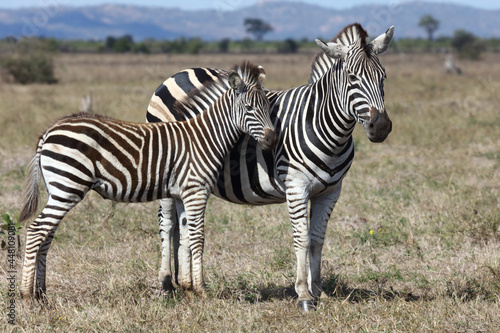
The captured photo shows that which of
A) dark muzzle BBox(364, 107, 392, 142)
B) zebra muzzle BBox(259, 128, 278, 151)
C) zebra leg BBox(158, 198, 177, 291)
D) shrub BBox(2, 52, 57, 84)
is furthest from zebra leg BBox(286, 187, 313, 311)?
shrub BBox(2, 52, 57, 84)

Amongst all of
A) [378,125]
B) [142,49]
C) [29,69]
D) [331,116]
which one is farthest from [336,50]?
[142,49]

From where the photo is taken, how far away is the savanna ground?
4688 mm

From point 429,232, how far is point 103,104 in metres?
13.7

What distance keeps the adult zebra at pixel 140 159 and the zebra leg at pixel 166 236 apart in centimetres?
58

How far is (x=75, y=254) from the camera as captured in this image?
6391mm

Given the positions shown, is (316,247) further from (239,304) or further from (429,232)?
A: (429,232)

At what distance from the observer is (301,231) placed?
4914 mm

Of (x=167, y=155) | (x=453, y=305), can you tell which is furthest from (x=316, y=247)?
(x=167, y=155)

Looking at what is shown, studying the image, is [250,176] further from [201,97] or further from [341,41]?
[341,41]

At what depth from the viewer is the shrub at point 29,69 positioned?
2655cm

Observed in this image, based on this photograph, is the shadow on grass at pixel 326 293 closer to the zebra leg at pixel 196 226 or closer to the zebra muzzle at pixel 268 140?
the zebra leg at pixel 196 226

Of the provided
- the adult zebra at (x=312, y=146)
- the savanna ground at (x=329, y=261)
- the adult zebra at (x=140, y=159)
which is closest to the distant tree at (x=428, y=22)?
the savanna ground at (x=329, y=261)

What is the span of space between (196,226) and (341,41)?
2042 mm

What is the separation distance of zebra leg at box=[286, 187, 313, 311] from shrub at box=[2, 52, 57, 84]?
2471cm
